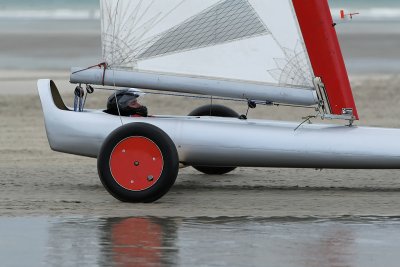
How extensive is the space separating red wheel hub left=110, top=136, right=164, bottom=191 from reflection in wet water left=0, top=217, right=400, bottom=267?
0.74 metres

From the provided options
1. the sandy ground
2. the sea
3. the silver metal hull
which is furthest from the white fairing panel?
the sea

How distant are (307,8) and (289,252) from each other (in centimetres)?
339

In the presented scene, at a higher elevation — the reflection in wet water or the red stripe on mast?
the red stripe on mast

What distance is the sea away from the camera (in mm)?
56678

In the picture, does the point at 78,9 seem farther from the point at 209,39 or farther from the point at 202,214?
the point at 202,214

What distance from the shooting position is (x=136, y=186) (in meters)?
10.6

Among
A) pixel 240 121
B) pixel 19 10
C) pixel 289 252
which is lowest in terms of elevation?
pixel 289 252

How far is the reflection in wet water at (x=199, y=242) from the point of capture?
330 inches

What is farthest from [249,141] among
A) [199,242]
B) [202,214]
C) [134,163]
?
[199,242]

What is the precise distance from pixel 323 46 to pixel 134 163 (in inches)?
78.4

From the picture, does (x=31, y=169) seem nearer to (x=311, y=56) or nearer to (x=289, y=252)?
(x=311, y=56)

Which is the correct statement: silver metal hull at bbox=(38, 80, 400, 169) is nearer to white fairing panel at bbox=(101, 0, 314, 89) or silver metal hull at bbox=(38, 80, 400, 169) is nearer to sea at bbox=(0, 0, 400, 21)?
white fairing panel at bbox=(101, 0, 314, 89)

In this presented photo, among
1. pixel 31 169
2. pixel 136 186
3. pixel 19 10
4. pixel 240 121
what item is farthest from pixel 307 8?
pixel 19 10

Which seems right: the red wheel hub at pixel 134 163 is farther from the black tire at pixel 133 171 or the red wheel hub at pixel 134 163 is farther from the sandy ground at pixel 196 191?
the sandy ground at pixel 196 191
